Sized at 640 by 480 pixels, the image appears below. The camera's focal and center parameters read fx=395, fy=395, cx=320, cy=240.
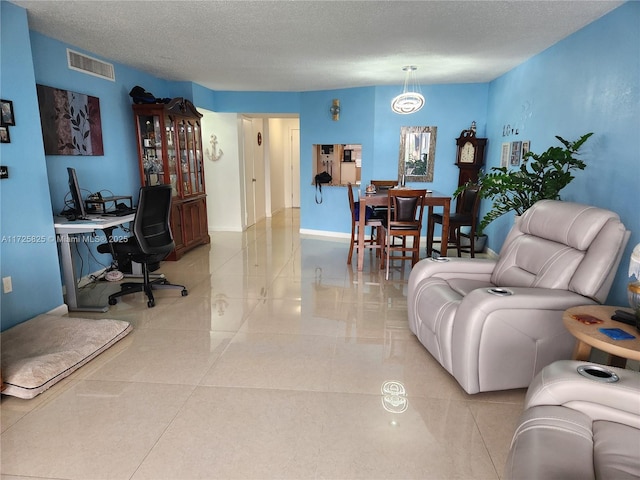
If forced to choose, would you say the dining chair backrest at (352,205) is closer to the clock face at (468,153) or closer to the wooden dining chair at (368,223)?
the wooden dining chair at (368,223)

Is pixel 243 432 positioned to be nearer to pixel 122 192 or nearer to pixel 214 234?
pixel 122 192

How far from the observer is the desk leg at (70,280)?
3400mm

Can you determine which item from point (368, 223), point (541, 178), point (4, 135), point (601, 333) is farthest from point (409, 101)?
point (4, 135)

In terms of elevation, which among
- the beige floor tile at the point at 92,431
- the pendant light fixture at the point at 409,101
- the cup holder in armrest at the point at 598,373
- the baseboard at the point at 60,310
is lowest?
the beige floor tile at the point at 92,431

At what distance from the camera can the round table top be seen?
5.08 ft

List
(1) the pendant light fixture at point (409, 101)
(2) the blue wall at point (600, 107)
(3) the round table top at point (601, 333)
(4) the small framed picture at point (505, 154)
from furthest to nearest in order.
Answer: (4) the small framed picture at point (505, 154) < (1) the pendant light fixture at point (409, 101) < (2) the blue wall at point (600, 107) < (3) the round table top at point (601, 333)

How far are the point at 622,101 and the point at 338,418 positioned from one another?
118 inches

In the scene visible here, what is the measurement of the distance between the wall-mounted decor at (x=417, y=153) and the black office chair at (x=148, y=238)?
12.4 ft

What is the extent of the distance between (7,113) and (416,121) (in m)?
5.05

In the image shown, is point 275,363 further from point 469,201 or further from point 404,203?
point 469,201

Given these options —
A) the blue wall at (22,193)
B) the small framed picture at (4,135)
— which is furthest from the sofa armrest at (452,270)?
the small framed picture at (4,135)

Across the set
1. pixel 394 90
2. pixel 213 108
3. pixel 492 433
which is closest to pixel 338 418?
pixel 492 433

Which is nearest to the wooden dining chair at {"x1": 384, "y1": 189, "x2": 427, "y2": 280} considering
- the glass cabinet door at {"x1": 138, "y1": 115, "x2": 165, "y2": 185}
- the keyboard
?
the keyboard

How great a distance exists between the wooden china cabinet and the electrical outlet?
2284mm
